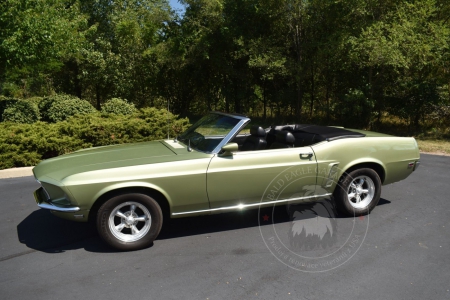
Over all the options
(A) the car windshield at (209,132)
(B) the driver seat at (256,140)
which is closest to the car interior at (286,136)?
(B) the driver seat at (256,140)

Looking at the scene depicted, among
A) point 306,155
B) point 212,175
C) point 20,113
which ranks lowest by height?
point 212,175

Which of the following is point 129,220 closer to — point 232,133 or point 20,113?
point 232,133

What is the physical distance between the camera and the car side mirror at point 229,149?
15.6 ft

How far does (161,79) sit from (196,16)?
3816 mm

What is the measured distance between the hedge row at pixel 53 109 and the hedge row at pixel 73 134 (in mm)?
1302

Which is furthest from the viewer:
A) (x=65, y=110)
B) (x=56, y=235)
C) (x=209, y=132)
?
(x=65, y=110)

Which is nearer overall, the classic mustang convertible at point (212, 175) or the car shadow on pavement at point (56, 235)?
the classic mustang convertible at point (212, 175)

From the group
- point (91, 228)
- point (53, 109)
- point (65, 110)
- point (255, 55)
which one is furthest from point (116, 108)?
point (91, 228)

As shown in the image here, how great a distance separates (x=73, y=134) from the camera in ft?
31.4

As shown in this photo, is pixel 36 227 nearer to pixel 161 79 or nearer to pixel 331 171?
pixel 331 171

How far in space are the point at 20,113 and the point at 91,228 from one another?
905 centimetres

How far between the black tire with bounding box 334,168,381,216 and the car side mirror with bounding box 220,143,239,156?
155 centimetres

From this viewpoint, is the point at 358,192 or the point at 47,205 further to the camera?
the point at 358,192

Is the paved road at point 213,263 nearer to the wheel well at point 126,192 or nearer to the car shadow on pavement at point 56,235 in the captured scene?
the car shadow on pavement at point 56,235
